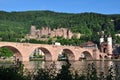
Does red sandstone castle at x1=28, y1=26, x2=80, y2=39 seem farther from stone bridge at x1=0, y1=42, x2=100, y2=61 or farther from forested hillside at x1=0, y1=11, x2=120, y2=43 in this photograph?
stone bridge at x1=0, y1=42, x2=100, y2=61

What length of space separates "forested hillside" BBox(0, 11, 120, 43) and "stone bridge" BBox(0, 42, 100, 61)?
185 feet

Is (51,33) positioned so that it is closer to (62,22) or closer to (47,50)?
(62,22)

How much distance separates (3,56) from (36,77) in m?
83.5

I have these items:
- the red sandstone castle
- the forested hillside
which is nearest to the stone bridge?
the red sandstone castle

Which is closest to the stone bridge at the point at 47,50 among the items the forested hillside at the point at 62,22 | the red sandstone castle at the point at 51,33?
the red sandstone castle at the point at 51,33

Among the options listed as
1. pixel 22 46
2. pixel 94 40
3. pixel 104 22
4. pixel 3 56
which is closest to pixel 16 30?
pixel 104 22

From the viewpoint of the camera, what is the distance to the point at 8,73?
1500cm

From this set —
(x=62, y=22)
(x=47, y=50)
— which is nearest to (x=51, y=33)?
(x=62, y=22)

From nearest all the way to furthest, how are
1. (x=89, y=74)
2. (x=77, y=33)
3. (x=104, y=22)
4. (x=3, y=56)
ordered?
(x=89, y=74), (x=3, y=56), (x=77, y=33), (x=104, y=22)

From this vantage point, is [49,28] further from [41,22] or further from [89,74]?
[89,74]

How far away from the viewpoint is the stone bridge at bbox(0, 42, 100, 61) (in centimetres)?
7186

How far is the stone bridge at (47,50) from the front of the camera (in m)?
71.9

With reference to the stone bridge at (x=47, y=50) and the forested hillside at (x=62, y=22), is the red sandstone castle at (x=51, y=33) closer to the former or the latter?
the forested hillside at (x=62, y=22)

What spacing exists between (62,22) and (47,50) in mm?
100132
